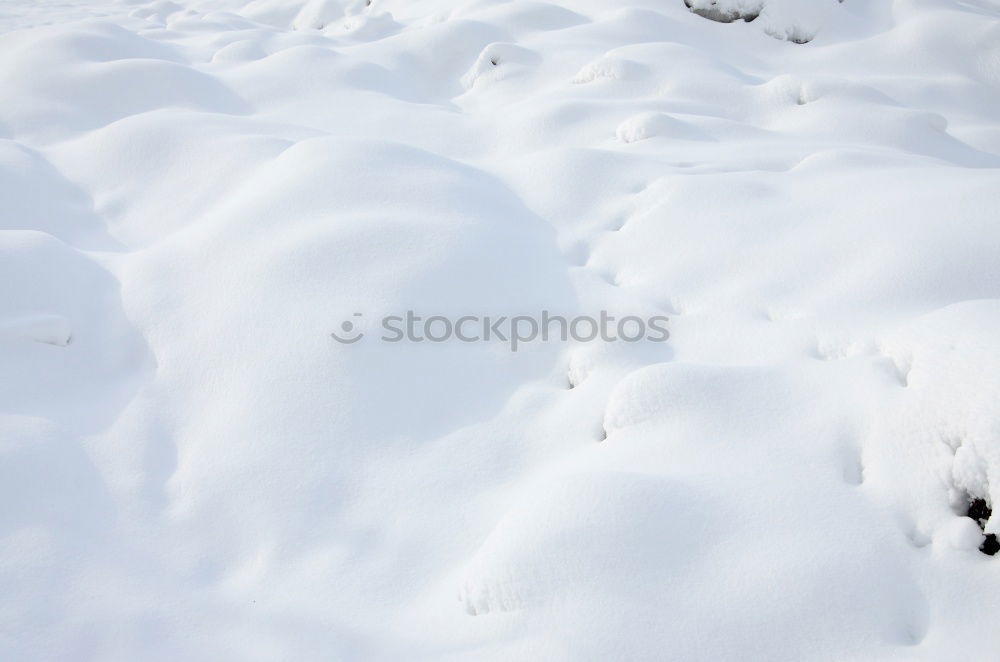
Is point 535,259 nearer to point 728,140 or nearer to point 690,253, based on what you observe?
point 690,253

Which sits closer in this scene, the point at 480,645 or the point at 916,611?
the point at 916,611

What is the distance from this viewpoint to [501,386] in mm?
2637

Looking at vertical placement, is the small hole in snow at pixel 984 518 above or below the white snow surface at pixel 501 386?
above

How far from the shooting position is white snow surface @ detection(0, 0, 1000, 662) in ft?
5.65

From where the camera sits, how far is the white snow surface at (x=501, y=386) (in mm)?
1722

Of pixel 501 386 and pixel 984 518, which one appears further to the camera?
pixel 501 386

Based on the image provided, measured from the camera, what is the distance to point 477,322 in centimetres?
286

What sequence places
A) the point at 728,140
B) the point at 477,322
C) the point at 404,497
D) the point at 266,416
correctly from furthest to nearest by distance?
the point at 728,140, the point at 477,322, the point at 266,416, the point at 404,497

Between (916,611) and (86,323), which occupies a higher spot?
(916,611)

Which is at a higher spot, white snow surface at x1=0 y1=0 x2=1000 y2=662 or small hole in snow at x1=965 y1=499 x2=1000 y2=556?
small hole in snow at x1=965 y1=499 x2=1000 y2=556

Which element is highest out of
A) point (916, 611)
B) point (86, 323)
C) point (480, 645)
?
point (916, 611)

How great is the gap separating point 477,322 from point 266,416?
91 cm

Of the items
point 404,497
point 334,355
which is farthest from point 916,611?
point 334,355

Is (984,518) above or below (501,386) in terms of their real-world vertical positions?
above
